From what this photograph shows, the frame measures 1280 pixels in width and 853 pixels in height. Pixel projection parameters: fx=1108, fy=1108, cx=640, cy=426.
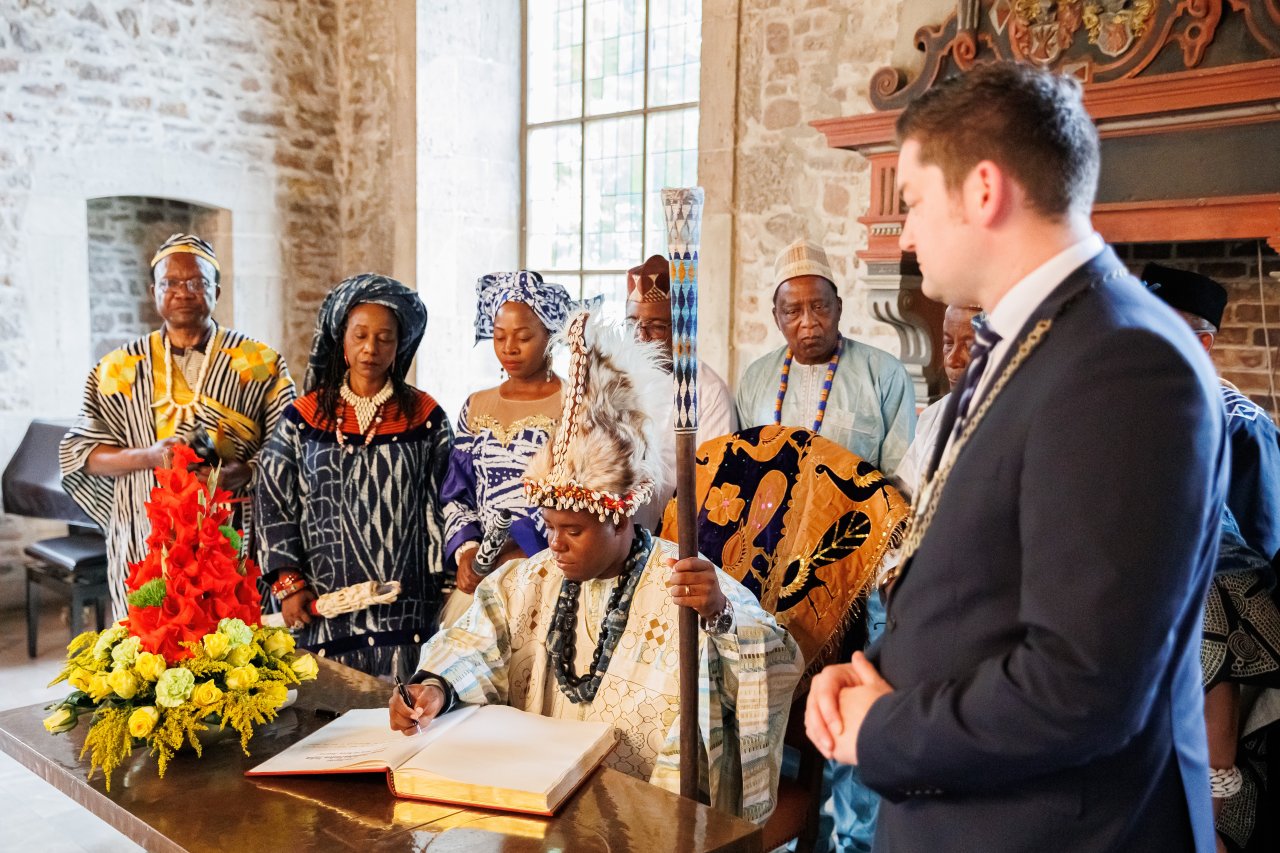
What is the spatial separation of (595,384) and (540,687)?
0.67 metres

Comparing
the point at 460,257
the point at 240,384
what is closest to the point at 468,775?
the point at 240,384

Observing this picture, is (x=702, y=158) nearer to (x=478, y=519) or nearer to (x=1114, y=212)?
Result: (x=1114, y=212)

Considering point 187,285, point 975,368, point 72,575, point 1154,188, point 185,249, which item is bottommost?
point 72,575

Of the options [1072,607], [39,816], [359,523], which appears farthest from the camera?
[39,816]

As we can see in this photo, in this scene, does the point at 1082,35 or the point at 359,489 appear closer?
the point at 359,489

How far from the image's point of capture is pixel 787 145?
5297mm

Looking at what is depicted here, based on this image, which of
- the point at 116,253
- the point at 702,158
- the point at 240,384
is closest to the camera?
the point at 240,384

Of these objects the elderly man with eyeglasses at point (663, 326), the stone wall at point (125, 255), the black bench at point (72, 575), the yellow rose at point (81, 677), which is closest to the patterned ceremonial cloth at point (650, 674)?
the yellow rose at point (81, 677)

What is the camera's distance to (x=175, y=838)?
1700 millimetres

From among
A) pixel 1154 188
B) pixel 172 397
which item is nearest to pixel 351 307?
pixel 172 397

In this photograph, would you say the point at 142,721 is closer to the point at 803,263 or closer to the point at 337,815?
the point at 337,815

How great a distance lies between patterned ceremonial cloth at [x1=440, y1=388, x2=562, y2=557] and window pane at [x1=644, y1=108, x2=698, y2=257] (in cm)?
343

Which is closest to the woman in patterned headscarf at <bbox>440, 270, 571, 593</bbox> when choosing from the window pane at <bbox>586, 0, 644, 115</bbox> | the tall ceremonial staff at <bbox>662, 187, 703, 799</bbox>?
the tall ceremonial staff at <bbox>662, 187, 703, 799</bbox>

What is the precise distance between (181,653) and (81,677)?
0.65 ft
